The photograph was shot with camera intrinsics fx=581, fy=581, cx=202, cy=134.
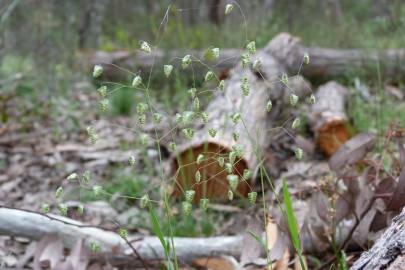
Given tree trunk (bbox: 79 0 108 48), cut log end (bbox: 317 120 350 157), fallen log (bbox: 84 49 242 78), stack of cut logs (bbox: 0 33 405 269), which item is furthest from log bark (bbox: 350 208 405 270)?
tree trunk (bbox: 79 0 108 48)

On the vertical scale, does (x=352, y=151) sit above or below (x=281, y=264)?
above

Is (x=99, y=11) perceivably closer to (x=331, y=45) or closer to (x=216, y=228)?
(x=331, y=45)

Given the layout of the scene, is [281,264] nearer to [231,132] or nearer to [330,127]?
[231,132]

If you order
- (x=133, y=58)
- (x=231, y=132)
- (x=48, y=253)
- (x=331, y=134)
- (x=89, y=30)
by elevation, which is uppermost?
(x=89, y=30)

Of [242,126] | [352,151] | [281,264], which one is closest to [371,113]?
[242,126]

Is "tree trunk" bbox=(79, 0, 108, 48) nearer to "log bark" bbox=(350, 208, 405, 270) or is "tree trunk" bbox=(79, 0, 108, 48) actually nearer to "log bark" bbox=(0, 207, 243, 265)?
"log bark" bbox=(0, 207, 243, 265)

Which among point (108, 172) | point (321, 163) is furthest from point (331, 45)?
point (108, 172)
